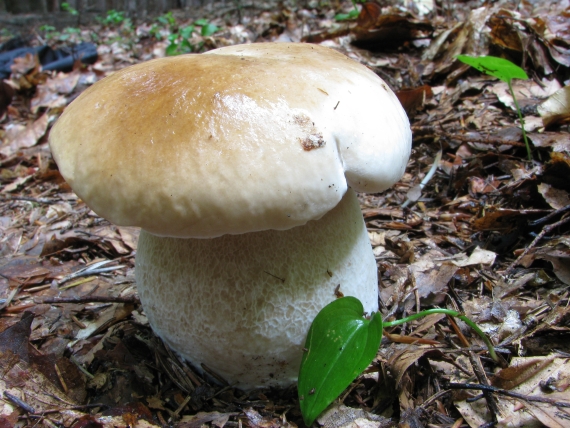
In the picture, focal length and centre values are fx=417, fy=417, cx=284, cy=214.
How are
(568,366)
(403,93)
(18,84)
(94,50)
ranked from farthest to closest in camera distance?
(94,50)
(18,84)
(403,93)
(568,366)

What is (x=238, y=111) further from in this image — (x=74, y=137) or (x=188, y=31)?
(x=188, y=31)

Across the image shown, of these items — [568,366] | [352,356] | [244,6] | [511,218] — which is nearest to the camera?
[352,356]

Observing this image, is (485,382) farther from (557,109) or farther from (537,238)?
(557,109)

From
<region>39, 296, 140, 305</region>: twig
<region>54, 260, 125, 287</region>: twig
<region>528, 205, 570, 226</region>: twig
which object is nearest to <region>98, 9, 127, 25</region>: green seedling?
<region>54, 260, 125, 287</region>: twig

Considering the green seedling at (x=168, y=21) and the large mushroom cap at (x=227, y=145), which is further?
the green seedling at (x=168, y=21)

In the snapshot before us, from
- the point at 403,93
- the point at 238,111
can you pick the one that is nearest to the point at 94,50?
the point at 403,93

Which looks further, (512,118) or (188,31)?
(188,31)

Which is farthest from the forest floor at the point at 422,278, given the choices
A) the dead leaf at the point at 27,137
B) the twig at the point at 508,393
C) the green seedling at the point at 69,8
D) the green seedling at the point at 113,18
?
the green seedling at the point at 69,8

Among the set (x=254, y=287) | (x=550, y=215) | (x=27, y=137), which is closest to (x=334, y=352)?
(x=254, y=287)

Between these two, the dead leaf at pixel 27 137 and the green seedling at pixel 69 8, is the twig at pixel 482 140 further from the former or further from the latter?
the green seedling at pixel 69 8
